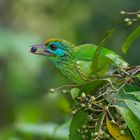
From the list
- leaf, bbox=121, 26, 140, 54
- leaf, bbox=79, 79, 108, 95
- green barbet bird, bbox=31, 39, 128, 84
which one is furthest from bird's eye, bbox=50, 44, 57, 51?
leaf, bbox=79, 79, 108, 95

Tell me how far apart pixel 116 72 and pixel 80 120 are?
0.25m

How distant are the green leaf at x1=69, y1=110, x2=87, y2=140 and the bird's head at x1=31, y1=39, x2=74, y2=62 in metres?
0.65

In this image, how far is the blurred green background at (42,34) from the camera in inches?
294

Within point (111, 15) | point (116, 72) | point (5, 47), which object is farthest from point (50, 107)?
point (116, 72)

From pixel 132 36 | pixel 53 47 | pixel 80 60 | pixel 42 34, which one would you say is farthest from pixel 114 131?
pixel 42 34

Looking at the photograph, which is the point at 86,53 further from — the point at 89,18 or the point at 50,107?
the point at 89,18

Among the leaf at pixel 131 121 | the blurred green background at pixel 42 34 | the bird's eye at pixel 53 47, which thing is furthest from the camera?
the blurred green background at pixel 42 34

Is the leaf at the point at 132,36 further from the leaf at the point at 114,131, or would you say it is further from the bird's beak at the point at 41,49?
the bird's beak at the point at 41,49

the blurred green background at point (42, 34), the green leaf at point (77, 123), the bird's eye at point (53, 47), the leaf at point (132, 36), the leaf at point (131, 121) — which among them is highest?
the leaf at point (132, 36)

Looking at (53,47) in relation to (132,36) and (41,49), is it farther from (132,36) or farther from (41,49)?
(132,36)

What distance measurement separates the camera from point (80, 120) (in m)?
2.60

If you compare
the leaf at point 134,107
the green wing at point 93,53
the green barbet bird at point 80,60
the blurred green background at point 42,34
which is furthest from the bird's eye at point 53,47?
the blurred green background at point 42,34

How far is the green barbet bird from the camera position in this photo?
8.72 ft

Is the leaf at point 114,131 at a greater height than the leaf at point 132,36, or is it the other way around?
the leaf at point 132,36
